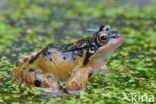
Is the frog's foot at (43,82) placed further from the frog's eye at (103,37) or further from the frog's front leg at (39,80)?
the frog's eye at (103,37)

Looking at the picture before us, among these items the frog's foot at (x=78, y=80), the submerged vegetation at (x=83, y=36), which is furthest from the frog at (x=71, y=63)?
the submerged vegetation at (x=83, y=36)

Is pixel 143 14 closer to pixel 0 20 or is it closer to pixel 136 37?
pixel 136 37

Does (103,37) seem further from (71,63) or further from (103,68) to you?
(103,68)

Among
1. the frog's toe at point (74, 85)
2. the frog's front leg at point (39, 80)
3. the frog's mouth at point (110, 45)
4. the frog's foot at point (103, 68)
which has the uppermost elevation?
the frog's mouth at point (110, 45)

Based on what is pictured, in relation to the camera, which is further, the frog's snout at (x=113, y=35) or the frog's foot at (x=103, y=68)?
the frog's foot at (x=103, y=68)

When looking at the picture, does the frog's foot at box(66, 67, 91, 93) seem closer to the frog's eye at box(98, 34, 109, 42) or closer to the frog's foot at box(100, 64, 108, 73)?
the frog's eye at box(98, 34, 109, 42)

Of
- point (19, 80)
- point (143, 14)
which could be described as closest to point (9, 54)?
point (19, 80)

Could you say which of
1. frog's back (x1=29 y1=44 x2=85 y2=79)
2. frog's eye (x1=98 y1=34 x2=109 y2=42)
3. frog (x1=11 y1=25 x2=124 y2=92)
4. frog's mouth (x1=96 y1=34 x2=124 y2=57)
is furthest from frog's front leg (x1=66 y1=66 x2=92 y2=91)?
frog's eye (x1=98 y1=34 x2=109 y2=42)

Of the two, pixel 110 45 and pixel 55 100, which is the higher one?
pixel 110 45
